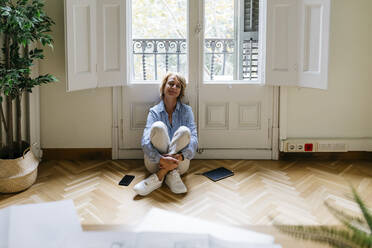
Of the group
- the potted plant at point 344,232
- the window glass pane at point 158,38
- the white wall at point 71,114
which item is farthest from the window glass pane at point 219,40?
the potted plant at point 344,232

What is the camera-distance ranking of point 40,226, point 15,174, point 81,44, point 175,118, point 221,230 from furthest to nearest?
point 175,118
point 81,44
point 15,174
point 221,230
point 40,226

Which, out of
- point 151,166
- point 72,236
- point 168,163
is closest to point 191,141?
point 168,163

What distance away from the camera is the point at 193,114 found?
3.54 metres

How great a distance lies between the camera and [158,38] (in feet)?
11.6

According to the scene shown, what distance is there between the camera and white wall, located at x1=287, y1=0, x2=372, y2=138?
3.42 m

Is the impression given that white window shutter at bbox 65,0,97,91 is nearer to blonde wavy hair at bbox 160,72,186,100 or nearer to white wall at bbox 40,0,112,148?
white wall at bbox 40,0,112,148

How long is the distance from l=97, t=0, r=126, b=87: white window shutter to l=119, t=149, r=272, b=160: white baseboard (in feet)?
2.30

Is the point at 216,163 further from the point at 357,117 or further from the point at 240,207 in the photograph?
the point at 357,117

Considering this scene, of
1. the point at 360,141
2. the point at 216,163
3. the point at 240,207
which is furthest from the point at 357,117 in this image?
the point at 240,207

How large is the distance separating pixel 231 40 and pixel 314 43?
0.77 m

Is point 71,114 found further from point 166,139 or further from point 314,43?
point 314,43

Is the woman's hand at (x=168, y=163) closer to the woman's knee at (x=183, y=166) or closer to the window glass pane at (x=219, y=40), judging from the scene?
the woman's knee at (x=183, y=166)

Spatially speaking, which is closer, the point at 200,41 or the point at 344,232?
the point at 344,232

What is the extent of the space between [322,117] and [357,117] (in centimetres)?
35
